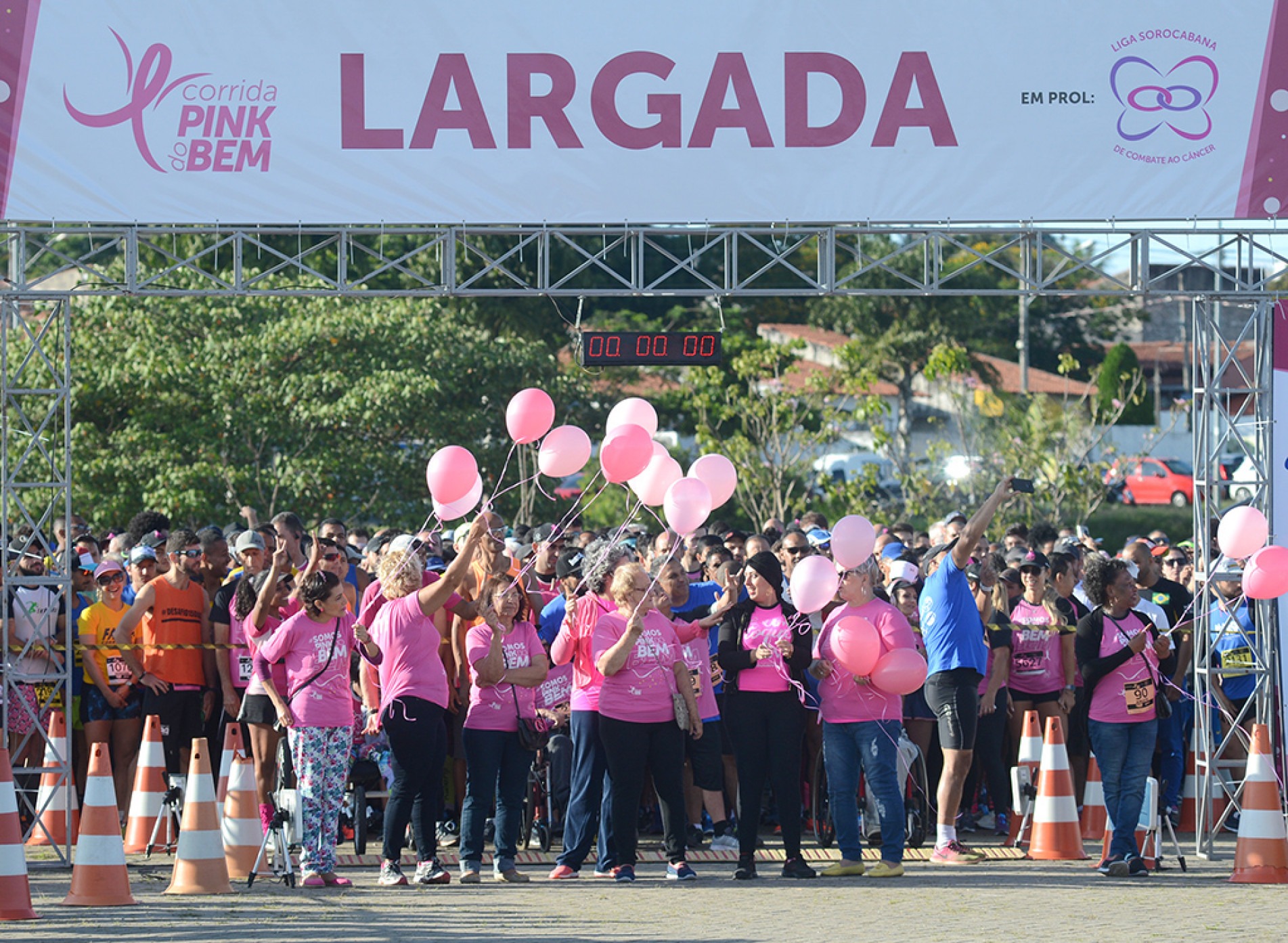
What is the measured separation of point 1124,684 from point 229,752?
18.0 ft

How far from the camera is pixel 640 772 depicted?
9688 millimetres

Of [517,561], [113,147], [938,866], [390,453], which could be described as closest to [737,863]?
[938,866]

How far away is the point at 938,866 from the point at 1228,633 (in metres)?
2.87

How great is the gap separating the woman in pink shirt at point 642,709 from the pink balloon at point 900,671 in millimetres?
1114

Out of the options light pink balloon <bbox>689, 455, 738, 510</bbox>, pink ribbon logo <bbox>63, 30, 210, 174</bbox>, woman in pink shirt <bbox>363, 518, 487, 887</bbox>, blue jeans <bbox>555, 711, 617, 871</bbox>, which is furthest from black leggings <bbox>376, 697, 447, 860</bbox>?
pink ribbon logo <bbox>63, 30, 210, 174</bbox>

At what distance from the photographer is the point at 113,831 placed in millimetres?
8859

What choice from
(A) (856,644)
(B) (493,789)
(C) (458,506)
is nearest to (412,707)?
(B) (493,789)

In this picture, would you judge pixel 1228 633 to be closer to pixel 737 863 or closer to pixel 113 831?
pixel 737 863

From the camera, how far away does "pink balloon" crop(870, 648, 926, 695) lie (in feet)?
31.3

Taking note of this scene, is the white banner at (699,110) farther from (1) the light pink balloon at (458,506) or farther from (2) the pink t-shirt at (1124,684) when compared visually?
(2) the pink t-shirt at (1124,684)

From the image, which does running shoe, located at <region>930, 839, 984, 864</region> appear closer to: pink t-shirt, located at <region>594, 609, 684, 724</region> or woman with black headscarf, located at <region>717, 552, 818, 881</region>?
woman with black headscarf, located at <region>717, 552, 818, 881</region>

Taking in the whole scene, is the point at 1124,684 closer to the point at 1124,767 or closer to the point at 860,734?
the point at 1124,767

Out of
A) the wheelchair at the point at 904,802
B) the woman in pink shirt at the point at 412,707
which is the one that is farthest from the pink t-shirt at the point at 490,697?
the wheelchair at the point at 904,802

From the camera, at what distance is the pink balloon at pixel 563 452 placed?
10.7 m
